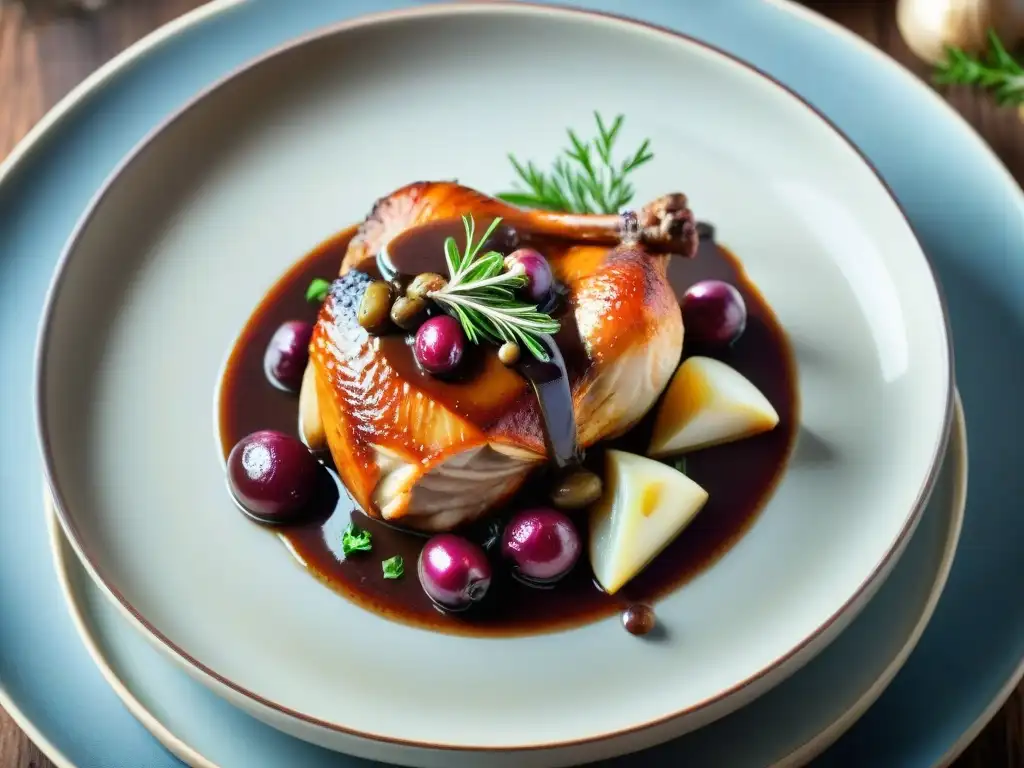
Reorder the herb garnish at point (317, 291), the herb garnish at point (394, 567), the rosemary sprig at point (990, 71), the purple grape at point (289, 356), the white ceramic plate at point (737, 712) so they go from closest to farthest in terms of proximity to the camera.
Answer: the white ceramic plate at point (737, 712) < the herb garnish at point (394, 567) < the purple grape at point (289, 356) < the herb garnish at point (317, 291) < the rosemary sprig at point (990, 71)

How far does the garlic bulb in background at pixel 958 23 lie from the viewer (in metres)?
3.33

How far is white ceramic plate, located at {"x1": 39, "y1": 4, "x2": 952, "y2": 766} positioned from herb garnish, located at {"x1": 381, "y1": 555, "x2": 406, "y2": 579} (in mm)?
126

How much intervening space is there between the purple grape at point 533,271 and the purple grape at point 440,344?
19cm

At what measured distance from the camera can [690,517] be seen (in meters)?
2.66

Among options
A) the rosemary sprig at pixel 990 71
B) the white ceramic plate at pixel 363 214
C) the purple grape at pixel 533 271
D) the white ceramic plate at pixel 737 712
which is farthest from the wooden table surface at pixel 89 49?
the purple grape at pixel 533 271

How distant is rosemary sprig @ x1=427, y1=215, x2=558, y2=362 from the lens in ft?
8.08

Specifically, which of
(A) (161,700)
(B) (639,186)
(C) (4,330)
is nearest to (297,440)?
(A) (161,700)

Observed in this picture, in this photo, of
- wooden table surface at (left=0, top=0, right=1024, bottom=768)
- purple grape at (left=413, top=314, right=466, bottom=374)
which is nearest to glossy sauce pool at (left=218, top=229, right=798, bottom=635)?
purple grape at (left=413, top=314, right=466, bottom=374)

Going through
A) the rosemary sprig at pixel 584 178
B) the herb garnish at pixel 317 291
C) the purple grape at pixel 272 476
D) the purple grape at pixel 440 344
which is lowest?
the purple grape at pixel 272 476

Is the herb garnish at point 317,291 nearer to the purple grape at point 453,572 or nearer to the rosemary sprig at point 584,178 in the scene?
the rosemary sprig at point 584,178

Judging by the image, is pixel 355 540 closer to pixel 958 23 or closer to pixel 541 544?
pixel 541 544

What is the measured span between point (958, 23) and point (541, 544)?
2.05 metres

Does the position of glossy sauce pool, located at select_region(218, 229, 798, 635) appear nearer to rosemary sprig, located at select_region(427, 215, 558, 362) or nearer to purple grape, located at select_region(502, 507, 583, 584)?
purple grape, located at select_region(502, 507, 583, 584)

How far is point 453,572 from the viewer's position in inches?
98.3
